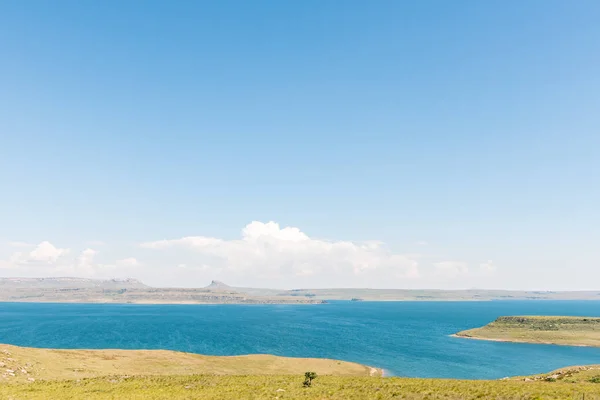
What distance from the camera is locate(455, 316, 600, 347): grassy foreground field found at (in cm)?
14688

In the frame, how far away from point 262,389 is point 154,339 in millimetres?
129943

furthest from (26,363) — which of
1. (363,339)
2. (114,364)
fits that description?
(363,339)

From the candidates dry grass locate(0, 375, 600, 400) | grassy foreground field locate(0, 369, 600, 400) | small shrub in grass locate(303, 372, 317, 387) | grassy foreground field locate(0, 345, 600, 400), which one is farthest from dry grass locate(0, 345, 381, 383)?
small shrub in grass locate(303, 372, 317, 387)

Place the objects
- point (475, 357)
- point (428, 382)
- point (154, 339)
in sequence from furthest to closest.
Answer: point (154, 339)
point (475, 357)
point (428, 382)

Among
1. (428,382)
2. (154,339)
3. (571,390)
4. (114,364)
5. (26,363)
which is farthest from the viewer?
(154,339)

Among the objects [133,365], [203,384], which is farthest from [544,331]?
[133,365]

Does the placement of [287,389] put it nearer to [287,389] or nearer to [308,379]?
[287,389]

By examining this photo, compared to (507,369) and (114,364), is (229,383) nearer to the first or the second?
(114,364)

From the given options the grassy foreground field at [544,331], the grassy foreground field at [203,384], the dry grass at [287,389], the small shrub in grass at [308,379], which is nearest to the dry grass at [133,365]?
the grassy foreground field at [203,384]

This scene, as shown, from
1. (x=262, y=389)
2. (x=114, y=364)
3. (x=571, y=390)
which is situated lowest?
(x=114, y=364)

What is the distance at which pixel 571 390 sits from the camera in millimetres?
39438

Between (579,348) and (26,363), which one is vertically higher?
(26,363)

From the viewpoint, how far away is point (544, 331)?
524 feet

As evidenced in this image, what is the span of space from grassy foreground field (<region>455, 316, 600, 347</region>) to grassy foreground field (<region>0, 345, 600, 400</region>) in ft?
355
